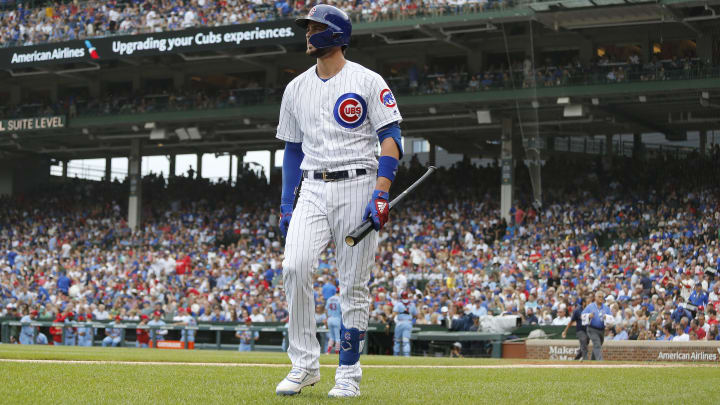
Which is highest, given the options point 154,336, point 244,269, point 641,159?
point 641,159

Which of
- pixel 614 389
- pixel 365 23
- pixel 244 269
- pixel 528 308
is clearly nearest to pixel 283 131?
pixel 614 389

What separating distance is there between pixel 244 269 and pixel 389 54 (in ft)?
32.4

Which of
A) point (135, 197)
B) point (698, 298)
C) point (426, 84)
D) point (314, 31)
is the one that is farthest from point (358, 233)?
point (135, 197)

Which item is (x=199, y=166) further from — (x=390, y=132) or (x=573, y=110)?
(x=390, y=132)

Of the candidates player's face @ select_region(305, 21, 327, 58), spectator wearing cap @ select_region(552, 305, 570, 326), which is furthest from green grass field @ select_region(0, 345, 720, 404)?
spectator wearing cap @ select_region(552, 305, 570, 326)

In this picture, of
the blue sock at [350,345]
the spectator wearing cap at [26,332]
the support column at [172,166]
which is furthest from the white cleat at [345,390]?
the support column at [172,166]

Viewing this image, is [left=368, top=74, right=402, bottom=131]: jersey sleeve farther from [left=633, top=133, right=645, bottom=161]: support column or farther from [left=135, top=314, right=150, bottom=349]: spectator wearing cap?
[left=633, top=133, right=645, bottom=161]: support column

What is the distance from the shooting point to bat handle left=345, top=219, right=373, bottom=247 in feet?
17.4

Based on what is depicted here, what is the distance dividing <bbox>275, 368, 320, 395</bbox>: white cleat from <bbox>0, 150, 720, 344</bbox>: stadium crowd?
42.4 ft

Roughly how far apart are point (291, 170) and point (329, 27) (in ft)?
2.96

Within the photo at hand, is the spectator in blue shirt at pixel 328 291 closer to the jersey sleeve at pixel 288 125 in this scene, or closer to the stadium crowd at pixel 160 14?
the stadium crowd at pixel 160 14

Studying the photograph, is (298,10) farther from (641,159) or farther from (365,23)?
(641,159)

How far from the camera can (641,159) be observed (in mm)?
30312

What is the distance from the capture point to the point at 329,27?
18.4 feet
